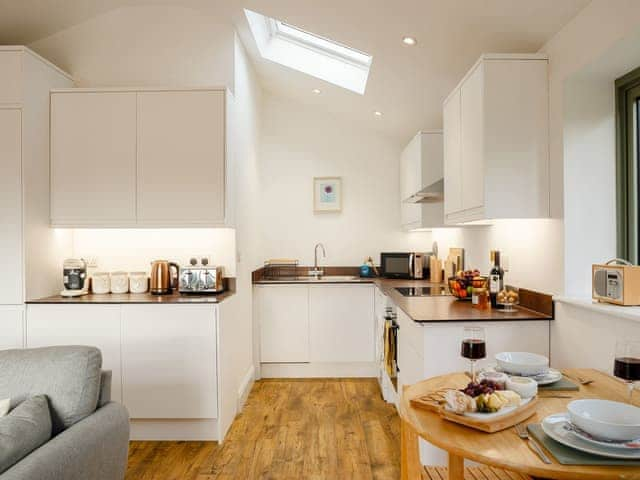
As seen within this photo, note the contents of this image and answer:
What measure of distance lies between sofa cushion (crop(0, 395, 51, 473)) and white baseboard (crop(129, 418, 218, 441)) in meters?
1.59

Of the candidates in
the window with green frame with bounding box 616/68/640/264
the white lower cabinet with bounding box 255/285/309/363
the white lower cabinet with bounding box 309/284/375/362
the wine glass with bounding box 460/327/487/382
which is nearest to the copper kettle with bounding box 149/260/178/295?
the white lower cabinet with bounding box 255/285/309/363

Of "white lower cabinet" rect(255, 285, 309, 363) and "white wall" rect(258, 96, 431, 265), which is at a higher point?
"white wall" rect(258, 96, 431, 265)

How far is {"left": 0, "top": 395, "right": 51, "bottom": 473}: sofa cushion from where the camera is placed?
146cm

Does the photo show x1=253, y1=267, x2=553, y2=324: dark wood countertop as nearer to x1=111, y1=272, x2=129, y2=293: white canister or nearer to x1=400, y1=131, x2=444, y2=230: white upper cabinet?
x1=400, y1=131, x2=444, y2=230: white upper cabinet

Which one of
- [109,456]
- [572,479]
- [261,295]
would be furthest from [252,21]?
[572,479]

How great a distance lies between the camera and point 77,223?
11.3ft

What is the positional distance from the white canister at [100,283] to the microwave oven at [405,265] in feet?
8.73

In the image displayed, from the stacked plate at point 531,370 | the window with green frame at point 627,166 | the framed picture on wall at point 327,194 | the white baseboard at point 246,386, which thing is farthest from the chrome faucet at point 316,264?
the stacked plate at point 531,370

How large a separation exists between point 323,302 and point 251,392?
1.05 metres

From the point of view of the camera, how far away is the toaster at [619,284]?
78.3 inches

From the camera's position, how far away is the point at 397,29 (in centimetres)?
296

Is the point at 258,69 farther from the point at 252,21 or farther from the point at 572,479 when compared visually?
the point at 572,479

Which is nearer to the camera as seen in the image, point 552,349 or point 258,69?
point 552,349

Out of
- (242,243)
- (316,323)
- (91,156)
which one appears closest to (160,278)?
(242,243)
